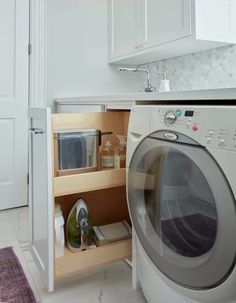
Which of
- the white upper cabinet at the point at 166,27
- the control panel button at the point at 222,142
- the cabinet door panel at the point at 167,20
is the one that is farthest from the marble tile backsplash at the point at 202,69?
the control panel button at the point at 222,142

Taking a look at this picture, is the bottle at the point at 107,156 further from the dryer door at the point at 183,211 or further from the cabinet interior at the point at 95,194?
the dryer door at the point at 183,211

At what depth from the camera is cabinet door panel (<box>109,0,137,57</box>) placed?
2.33 meters

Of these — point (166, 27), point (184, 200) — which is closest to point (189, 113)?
point (184, 200)

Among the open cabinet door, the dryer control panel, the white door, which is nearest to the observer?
the dryer control panel

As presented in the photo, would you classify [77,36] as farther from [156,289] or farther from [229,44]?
[156,289]

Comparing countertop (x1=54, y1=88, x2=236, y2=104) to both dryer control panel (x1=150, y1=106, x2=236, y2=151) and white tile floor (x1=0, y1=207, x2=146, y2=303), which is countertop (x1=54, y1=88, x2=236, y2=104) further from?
white tile floor (x1=0, y1=207, x2=146, y2=303)

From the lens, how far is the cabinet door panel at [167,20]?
5.97 ft

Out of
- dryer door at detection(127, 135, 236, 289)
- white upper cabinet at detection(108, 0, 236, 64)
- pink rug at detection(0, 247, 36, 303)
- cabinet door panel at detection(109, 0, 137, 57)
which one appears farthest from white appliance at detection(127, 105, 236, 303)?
cabinet door panel at detection(109, 0, 137, 57)

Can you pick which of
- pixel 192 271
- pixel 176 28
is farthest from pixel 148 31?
pixel 192 271

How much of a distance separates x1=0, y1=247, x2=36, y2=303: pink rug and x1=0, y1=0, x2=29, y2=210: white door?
878 mm

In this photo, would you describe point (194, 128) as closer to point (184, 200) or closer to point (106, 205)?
point (184, 200)

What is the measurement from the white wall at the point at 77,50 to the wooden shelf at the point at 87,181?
4.71 feet

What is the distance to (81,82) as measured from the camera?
2623 mm

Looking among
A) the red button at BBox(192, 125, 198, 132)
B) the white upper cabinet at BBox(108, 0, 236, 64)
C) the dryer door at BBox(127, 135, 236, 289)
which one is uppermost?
the white upper cabinet at BBox(108, 0, 236, 64)
